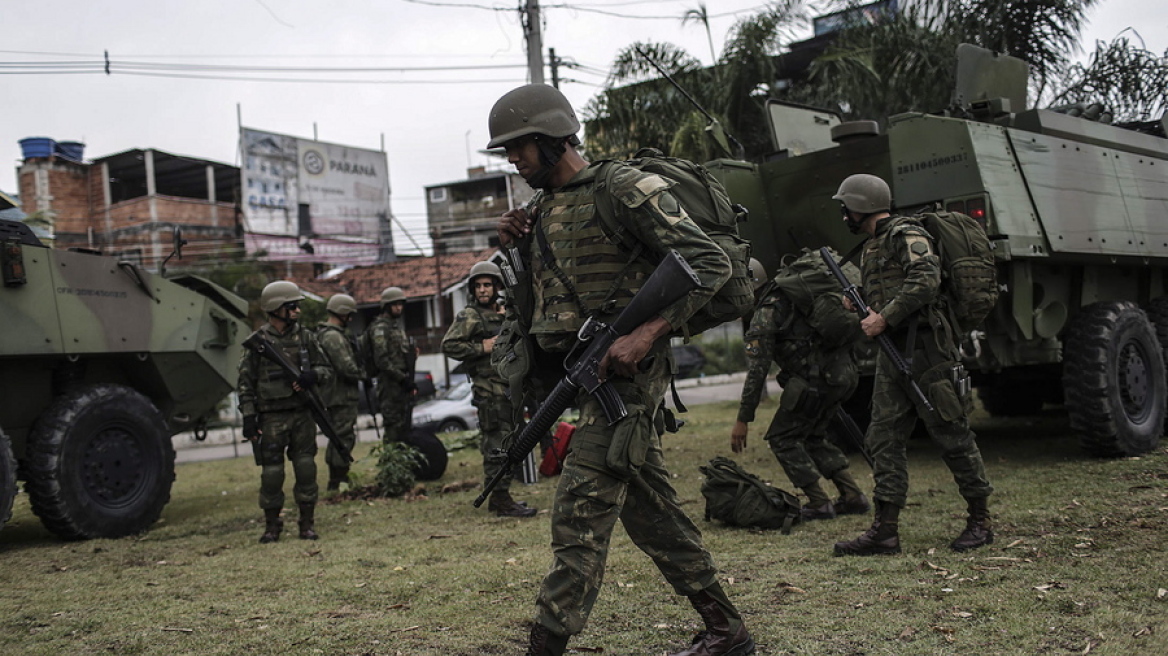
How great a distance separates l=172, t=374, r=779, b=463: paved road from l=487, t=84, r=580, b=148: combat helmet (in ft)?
40.0

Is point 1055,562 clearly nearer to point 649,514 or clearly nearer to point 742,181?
point 649,514

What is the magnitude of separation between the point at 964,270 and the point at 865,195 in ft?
2.11

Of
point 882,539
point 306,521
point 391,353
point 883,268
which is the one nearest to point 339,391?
point 391,353

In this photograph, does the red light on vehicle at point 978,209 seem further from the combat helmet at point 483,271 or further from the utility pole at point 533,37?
the utility pole at point 533,37

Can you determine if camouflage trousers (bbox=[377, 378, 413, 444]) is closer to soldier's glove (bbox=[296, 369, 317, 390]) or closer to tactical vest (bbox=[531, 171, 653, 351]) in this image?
soldier's glove (bbox=[296, 369, 317, 390])

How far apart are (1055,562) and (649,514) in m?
2.16

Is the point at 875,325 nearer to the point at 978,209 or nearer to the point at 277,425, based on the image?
the point at 978,209

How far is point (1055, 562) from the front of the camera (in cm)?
439

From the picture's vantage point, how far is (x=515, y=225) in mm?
3525

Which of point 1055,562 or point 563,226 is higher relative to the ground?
point 563,226

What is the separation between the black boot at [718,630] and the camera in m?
3.36

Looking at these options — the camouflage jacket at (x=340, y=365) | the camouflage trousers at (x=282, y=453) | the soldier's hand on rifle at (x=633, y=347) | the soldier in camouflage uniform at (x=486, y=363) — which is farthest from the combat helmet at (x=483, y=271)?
the soldier's hand on rifle at (x=633, y=347)

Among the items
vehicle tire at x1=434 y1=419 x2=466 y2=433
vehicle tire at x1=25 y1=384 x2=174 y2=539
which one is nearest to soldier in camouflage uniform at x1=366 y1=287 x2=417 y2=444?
vehicle tire at x1=25 y1=384 x2=174 y2=539

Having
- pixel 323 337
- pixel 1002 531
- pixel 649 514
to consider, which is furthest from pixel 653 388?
pixel 323 337
